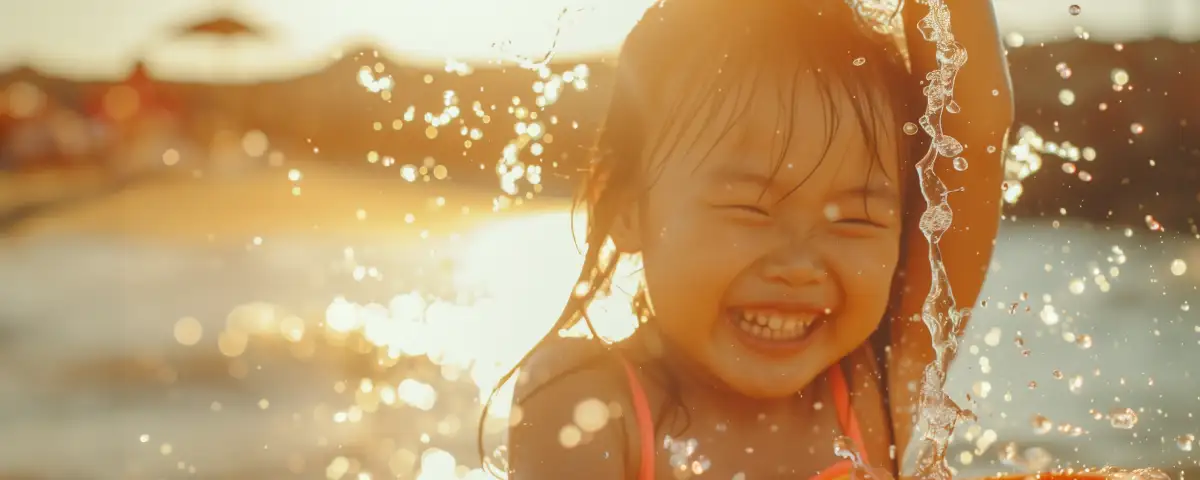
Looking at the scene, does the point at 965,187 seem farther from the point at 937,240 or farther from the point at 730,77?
the point at 730,77

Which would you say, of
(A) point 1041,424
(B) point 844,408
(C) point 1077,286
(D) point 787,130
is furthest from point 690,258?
(C) point 1077,286

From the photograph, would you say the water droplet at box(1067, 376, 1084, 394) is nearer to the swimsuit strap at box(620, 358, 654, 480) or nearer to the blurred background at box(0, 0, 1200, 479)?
the blurred background at box(0, 0, 1200, 479)

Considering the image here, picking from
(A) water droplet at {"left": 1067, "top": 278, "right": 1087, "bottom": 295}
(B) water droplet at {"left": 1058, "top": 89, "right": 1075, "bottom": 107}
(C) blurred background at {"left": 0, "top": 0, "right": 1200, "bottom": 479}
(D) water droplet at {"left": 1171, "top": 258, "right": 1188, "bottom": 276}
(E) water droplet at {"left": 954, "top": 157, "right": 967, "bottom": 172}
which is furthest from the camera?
(D) water droplet at {"left": 1171, "top": 258, "right": 1188, "bottom": 276}

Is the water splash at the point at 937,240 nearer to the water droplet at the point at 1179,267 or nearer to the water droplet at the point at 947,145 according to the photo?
the water droplet at the point at 947,145

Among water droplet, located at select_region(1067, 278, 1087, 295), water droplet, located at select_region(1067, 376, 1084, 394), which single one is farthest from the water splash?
water droplet, located at select_region(1067, 278, 1087, 295)

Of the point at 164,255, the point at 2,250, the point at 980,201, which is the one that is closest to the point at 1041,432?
the point at 980,201

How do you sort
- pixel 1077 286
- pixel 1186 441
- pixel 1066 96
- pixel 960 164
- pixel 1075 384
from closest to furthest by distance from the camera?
1. pixel 960 164
2. pixel 1186 441
3. pixel 1075 384
4. pixel 1066 96
5. pixel 1077 286

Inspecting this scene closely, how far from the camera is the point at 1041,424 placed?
399 centimetres

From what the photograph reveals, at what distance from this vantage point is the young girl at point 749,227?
Result: 1872mm

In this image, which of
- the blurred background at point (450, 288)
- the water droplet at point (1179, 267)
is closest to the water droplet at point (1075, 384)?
the blurred background at point (450, 288)

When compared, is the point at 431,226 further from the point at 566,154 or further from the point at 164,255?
the point at 566,154

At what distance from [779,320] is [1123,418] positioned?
7.98 ft

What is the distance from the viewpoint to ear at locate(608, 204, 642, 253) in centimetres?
203

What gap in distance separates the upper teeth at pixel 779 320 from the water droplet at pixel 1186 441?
233 centimetres
